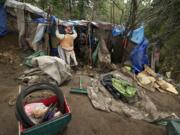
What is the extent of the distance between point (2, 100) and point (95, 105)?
1617 mm

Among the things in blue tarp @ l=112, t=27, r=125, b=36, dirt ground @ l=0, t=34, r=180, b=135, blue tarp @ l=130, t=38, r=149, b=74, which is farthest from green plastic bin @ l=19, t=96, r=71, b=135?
blue tarp @ l=112, t=27, r=125, b=36

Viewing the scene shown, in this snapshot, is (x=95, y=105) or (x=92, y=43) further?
(x=92, y=43)

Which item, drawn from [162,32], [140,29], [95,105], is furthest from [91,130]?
[162,32]

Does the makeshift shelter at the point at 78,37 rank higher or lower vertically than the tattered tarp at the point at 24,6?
lower

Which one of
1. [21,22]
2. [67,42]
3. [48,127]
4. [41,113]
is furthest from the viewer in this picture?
[21,22]

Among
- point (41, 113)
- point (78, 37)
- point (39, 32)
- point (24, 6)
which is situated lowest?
point (41, 113)

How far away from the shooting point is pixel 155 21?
7.27 m

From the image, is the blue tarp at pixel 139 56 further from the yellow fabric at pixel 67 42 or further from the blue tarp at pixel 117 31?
the yellow fabric at pixel 67 42

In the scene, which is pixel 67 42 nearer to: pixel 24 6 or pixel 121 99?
pixel 24 6

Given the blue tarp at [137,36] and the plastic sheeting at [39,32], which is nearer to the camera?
the plastic sheeting at [39,32]

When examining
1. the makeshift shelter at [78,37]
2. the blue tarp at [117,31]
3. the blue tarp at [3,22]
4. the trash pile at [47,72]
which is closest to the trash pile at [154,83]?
the makeshift shelter at [78,37]

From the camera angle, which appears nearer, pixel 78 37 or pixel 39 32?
pixel 39 32

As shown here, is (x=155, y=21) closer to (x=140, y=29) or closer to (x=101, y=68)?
(x=140, y=29)

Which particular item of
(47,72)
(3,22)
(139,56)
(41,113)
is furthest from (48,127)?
(3,22)
